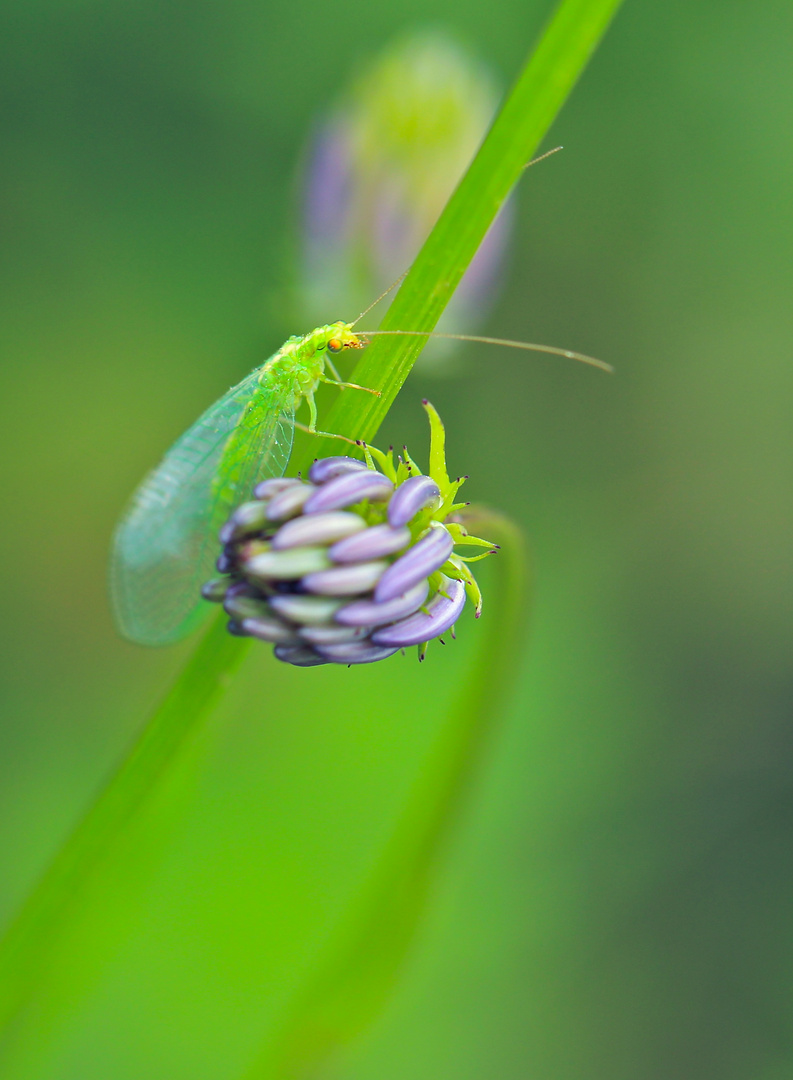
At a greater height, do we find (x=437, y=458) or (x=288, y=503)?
(x=437, y=458)

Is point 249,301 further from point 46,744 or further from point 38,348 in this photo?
point 46,744

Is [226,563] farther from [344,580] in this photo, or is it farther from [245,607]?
[344,580]

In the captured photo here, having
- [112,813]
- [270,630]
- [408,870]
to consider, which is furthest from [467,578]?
[408,870]

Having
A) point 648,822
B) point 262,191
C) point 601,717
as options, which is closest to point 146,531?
point 601,717

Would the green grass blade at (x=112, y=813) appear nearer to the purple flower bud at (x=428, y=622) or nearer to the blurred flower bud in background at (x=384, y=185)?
the purple flower bud at (x=428, y=622)

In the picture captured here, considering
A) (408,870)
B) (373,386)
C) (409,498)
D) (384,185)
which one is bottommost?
(408,870)

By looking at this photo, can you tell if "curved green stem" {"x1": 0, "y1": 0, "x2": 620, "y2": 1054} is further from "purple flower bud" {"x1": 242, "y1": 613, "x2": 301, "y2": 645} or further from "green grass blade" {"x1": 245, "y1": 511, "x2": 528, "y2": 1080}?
"green grass blade" {"x1": 245, "y1": 511, "x2": 528, "y2": 1080}

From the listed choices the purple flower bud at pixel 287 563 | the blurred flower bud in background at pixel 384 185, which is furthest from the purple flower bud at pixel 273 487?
the blurred flower bud in background at pixel 384 185
